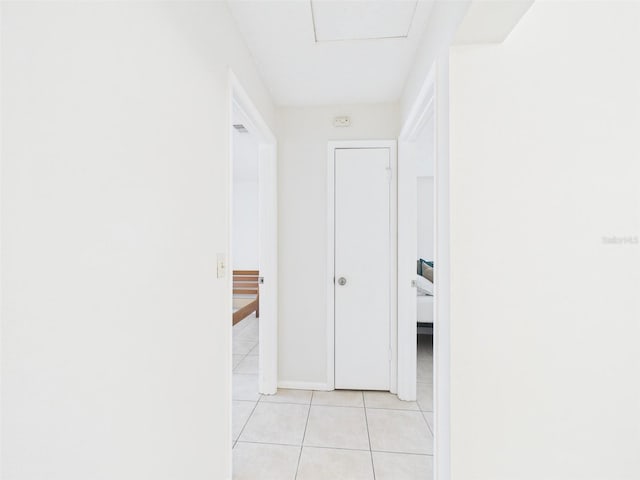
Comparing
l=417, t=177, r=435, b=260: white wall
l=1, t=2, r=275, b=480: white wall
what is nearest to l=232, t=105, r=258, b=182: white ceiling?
l=1, t=2, r=275, b=480: white wall

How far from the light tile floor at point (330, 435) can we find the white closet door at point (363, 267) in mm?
250

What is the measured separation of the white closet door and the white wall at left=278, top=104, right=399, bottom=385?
0.14 meters

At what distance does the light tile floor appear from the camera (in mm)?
1687

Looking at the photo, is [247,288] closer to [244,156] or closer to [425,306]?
[244,156]

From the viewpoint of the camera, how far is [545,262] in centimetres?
127

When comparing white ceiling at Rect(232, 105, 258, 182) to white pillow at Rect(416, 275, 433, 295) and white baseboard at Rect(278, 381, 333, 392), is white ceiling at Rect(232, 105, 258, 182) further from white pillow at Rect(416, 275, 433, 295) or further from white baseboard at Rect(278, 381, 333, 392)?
white pillow at Rect(416, 275, 433, 295)

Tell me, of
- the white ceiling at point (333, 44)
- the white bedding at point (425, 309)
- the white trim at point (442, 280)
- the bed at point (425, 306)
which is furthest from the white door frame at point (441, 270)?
the white bedding at point (425, 309)

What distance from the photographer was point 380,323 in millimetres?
2594

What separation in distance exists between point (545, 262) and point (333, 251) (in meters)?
1.57

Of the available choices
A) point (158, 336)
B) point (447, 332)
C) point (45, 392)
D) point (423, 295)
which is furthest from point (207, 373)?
point (423, 295)

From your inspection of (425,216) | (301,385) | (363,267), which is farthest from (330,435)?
(425,216)

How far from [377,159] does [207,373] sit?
2034mm

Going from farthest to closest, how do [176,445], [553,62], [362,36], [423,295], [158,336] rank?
1. [423,295]
2. [362,36]
3. [553,62]
4. [176,445]
5. [158,336]

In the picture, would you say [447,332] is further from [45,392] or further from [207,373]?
[45,392]
